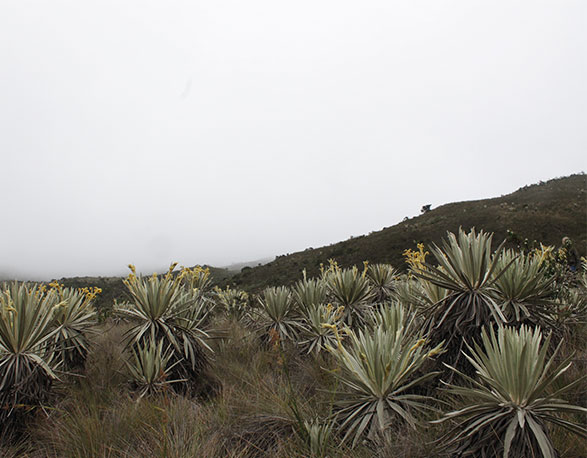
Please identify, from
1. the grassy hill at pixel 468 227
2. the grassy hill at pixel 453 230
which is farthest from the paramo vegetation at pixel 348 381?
the grassy hill at pixel 468 227

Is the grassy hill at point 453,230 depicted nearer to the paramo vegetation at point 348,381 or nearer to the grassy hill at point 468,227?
the grassy hill at point 468,227

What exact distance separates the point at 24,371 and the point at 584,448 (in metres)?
4.90

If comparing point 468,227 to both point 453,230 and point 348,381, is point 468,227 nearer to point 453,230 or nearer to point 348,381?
point 453,230

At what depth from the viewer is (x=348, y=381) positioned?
9.35 feet

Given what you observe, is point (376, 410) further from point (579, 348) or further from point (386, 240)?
point (386, 240)

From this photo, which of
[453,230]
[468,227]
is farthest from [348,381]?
[468,227]

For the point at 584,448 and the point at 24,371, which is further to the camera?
the point at 24,371

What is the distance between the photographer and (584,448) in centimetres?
220

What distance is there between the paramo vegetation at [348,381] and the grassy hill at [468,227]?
24.2 m

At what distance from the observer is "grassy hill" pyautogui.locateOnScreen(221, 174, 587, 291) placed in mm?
28422

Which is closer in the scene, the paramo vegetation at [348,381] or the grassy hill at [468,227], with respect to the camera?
the paramo vegetation at [348,381]

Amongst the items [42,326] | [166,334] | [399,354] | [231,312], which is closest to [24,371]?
[42,326]

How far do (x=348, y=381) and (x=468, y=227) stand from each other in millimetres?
34809

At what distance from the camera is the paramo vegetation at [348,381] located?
2.18 m
